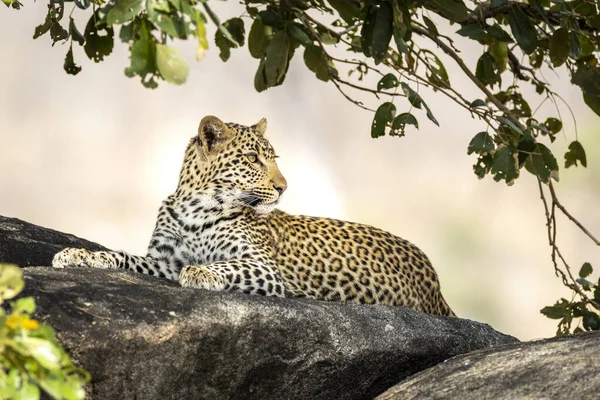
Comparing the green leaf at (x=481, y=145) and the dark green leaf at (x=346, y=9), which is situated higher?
the dark green leaf at (x=346, y=9)

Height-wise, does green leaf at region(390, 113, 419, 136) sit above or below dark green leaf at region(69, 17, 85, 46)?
below

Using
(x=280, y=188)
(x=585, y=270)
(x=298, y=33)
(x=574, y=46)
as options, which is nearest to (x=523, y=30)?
(x=574, y=46)

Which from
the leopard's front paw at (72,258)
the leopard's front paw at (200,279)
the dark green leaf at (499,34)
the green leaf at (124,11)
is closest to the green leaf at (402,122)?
the dark green leaf at (499,34)

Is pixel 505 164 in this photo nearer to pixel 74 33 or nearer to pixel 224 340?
pixel 224 340

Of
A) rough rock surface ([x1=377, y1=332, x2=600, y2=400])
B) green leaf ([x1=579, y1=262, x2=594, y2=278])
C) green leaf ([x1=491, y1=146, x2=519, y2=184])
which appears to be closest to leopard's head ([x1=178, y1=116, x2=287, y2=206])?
green leaf ([x1=491, y1=146, x2=519, y2=184])

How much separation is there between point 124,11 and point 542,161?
13.8 feet

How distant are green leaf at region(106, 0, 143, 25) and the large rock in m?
1.96

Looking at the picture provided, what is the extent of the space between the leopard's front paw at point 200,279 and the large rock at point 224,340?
0.98 feet

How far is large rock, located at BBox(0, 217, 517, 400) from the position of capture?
268 inches

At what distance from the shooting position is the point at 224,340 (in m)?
7.23

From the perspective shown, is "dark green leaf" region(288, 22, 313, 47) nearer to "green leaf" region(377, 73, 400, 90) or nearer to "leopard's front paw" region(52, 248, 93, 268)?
"green leaf" region(377, 73, 400, 90)

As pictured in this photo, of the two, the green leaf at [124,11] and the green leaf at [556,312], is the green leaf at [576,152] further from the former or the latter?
the green leaf at [124,11]

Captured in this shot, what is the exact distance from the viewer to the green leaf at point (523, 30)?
8.16 meters

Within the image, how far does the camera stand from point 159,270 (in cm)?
966
